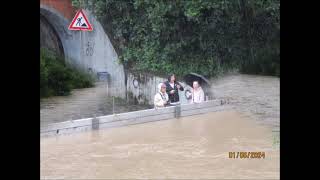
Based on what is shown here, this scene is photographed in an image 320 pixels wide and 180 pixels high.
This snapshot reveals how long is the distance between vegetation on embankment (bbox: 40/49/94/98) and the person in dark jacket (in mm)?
1156

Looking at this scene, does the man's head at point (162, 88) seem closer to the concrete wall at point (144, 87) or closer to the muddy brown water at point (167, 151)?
the concrete wall at point (144, 87)

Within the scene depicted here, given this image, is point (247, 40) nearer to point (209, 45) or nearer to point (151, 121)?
point (209, 45)

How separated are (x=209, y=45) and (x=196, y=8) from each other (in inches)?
24.8

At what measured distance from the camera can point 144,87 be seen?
7945mm

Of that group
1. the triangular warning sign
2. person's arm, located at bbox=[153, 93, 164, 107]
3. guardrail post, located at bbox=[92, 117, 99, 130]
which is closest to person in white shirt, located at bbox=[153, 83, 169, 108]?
person's arm, located at bbox=[153, 93, 164, 107]

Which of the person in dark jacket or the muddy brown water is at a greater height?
the person in dark jacket

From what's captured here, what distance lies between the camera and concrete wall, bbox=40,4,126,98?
25.2 feet

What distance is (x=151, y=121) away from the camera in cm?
780

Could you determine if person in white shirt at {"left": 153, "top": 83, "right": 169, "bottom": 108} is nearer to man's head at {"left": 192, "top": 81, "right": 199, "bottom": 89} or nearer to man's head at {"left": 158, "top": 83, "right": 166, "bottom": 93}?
man's head at {"left": 158, "top": 83, "right": 166, "bottom": 93}

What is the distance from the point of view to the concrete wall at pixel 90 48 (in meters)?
7.67

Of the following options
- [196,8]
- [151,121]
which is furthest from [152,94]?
[196,8]

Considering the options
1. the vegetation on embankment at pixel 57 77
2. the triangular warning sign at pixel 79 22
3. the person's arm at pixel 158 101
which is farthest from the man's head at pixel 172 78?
the triangular warning sign at pixel 79 22

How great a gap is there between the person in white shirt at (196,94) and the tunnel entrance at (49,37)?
2.06m

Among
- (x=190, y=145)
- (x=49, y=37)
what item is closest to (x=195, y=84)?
(x=190, y=145)
